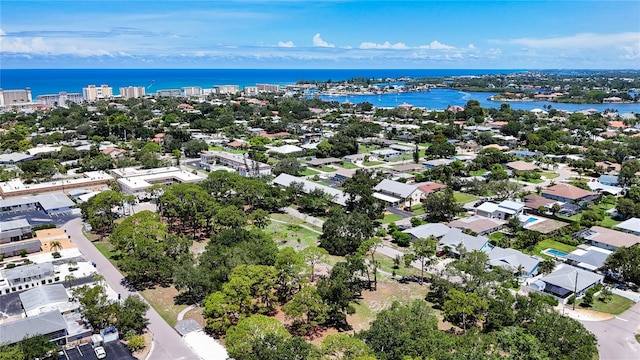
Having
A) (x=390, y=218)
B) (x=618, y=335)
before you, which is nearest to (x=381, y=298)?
(x=618, y=335)

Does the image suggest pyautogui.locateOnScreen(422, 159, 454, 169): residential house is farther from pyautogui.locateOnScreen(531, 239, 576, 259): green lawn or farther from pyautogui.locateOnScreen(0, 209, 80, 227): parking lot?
pyautogui.locateOnScreen(0, 209, 80, 227): parking lot

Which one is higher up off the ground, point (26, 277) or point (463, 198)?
point (463, 198)

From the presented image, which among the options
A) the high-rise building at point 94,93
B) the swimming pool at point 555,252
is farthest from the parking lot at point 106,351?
the high-rise building at point 94,93

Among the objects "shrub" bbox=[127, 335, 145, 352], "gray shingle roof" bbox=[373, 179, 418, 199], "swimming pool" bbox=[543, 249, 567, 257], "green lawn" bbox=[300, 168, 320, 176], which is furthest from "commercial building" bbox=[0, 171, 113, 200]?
"swimming pool" bbox=[543, 249, 567, 257]

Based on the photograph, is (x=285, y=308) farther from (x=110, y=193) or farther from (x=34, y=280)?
(x=110, y=193)

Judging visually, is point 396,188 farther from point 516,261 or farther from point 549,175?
point 549,175

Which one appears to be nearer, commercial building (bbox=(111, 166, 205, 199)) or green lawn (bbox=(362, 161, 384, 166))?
commercial building (bbox=(111, 166, 205, 199))
